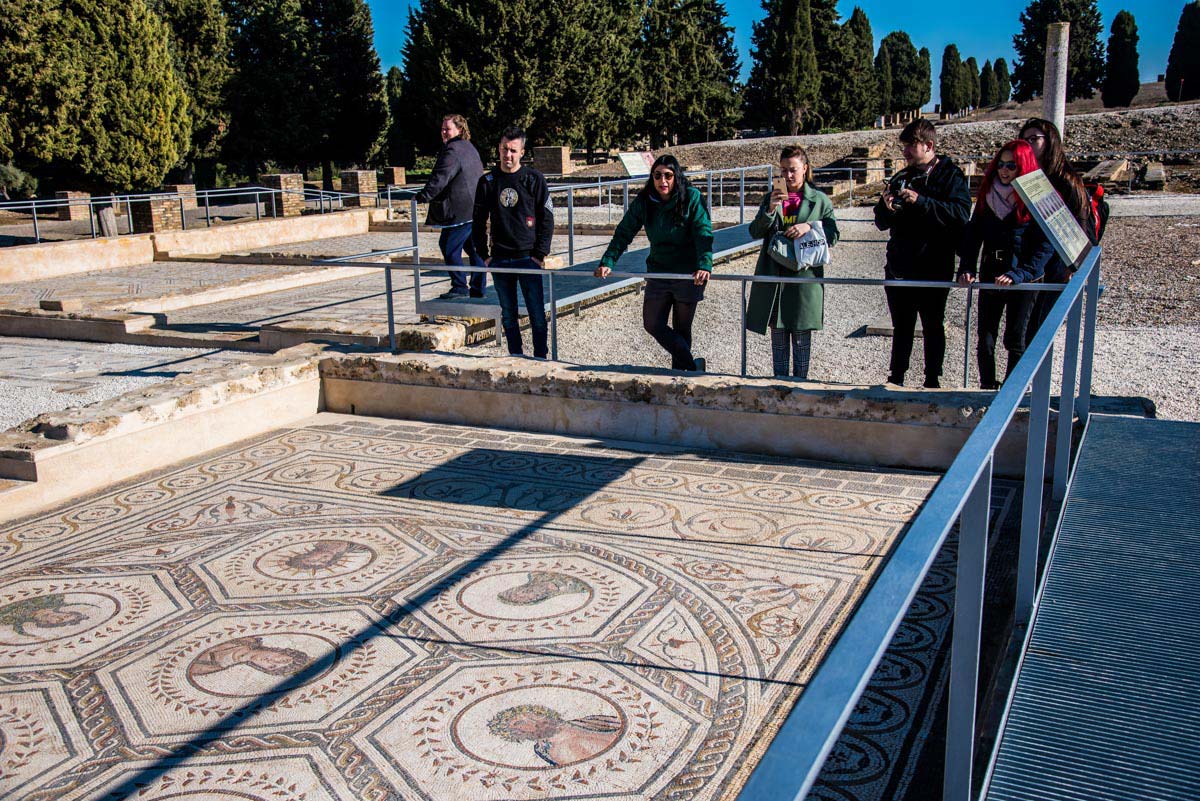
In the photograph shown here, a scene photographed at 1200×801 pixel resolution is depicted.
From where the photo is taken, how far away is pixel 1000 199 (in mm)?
5582

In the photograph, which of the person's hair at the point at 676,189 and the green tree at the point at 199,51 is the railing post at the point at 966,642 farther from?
the green tree at the point at 199,51

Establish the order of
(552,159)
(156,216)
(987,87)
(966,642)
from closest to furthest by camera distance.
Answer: (966,642) → (156,216) → (552,159) → (987,87)

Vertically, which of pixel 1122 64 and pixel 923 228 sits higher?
pixel 1122 64

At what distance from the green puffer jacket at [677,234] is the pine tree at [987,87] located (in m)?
94.1

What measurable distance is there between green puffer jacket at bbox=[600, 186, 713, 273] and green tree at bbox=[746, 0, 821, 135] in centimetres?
4328

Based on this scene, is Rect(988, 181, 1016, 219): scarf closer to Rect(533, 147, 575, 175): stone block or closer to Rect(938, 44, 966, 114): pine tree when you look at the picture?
Rect(533, 147, 575, 175): stone block

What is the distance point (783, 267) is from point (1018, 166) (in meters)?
1.34

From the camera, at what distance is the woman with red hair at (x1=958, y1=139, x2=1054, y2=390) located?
5.52m

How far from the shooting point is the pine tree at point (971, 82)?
263 feet

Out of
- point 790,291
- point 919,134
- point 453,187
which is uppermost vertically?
point 919,134

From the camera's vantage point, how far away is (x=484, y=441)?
6.04 meters

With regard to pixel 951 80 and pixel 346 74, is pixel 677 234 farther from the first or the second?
pixel 951 80

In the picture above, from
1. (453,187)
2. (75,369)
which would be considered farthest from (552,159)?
(75,369)

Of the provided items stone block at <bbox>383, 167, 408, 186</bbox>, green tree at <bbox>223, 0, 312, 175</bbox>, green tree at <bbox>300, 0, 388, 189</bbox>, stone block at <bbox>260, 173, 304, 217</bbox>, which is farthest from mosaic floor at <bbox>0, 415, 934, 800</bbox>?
green tree at <bbox>300, 0, 388, 189</bbox>
